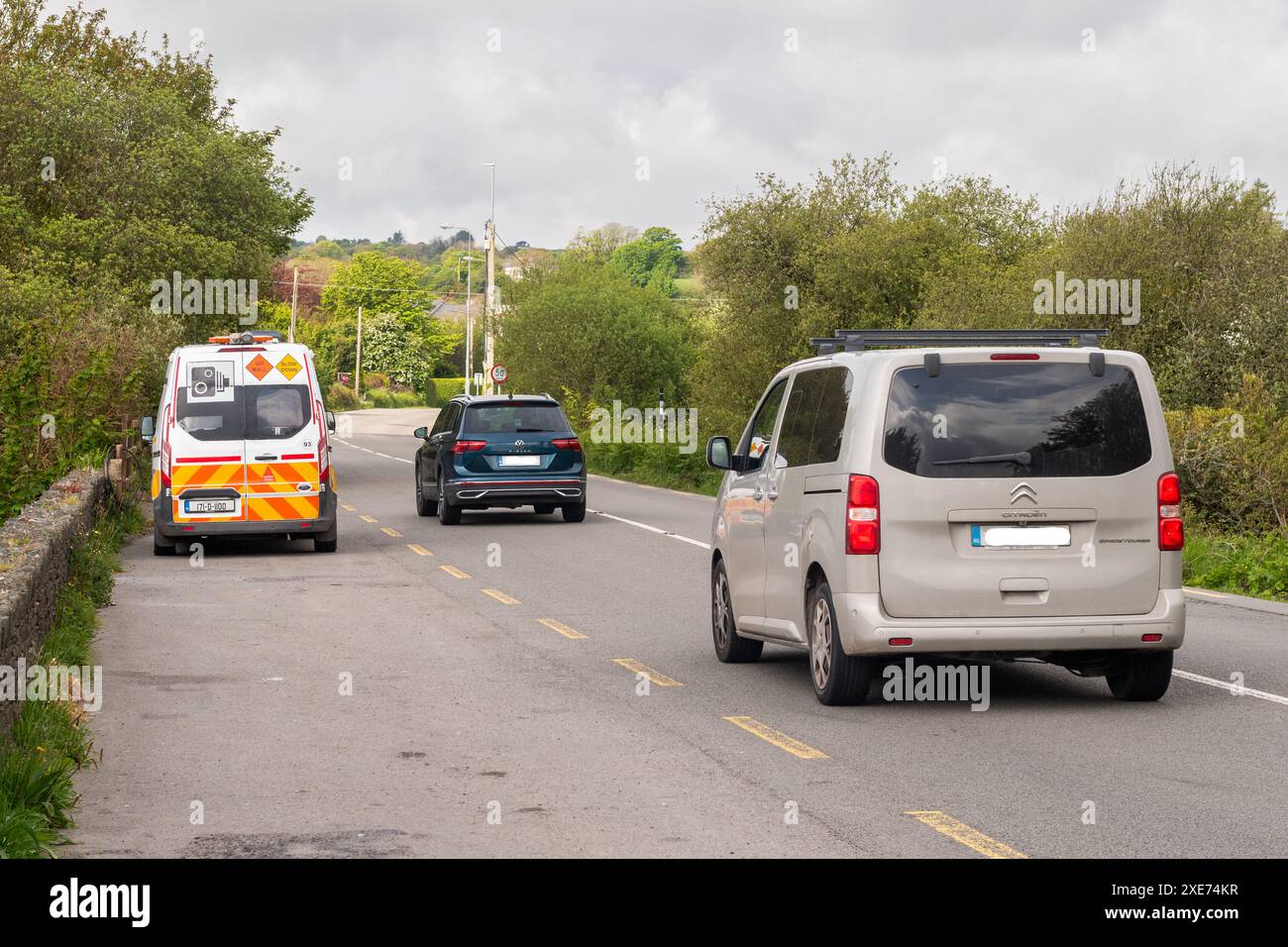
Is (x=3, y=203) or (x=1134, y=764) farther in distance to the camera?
(x=3, y=203)

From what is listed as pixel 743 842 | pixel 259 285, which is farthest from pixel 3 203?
pixel 743 842

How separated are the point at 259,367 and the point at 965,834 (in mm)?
15190

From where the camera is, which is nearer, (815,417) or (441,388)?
(815,417)

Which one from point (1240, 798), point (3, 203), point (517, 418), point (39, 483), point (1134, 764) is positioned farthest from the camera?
point (3, 203)

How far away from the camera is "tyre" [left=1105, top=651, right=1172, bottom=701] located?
9.89m

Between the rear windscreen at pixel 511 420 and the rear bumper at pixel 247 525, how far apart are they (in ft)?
14.0

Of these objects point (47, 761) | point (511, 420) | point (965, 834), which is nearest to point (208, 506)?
point (511, 420)

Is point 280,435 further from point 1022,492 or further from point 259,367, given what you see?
point 1022,492

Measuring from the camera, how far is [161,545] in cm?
2023

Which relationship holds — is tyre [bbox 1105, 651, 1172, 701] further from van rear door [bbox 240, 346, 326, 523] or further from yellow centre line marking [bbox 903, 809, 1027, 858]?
van rear door [bbox 240, 346, 326, 523]

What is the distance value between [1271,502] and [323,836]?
15935mm

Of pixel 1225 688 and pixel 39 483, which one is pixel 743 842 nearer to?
pixel 1225 688

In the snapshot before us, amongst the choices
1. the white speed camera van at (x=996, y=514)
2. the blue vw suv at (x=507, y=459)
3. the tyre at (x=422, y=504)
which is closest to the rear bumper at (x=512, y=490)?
the blue vw suv at (x=507, y=459)

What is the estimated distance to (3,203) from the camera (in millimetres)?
34250
